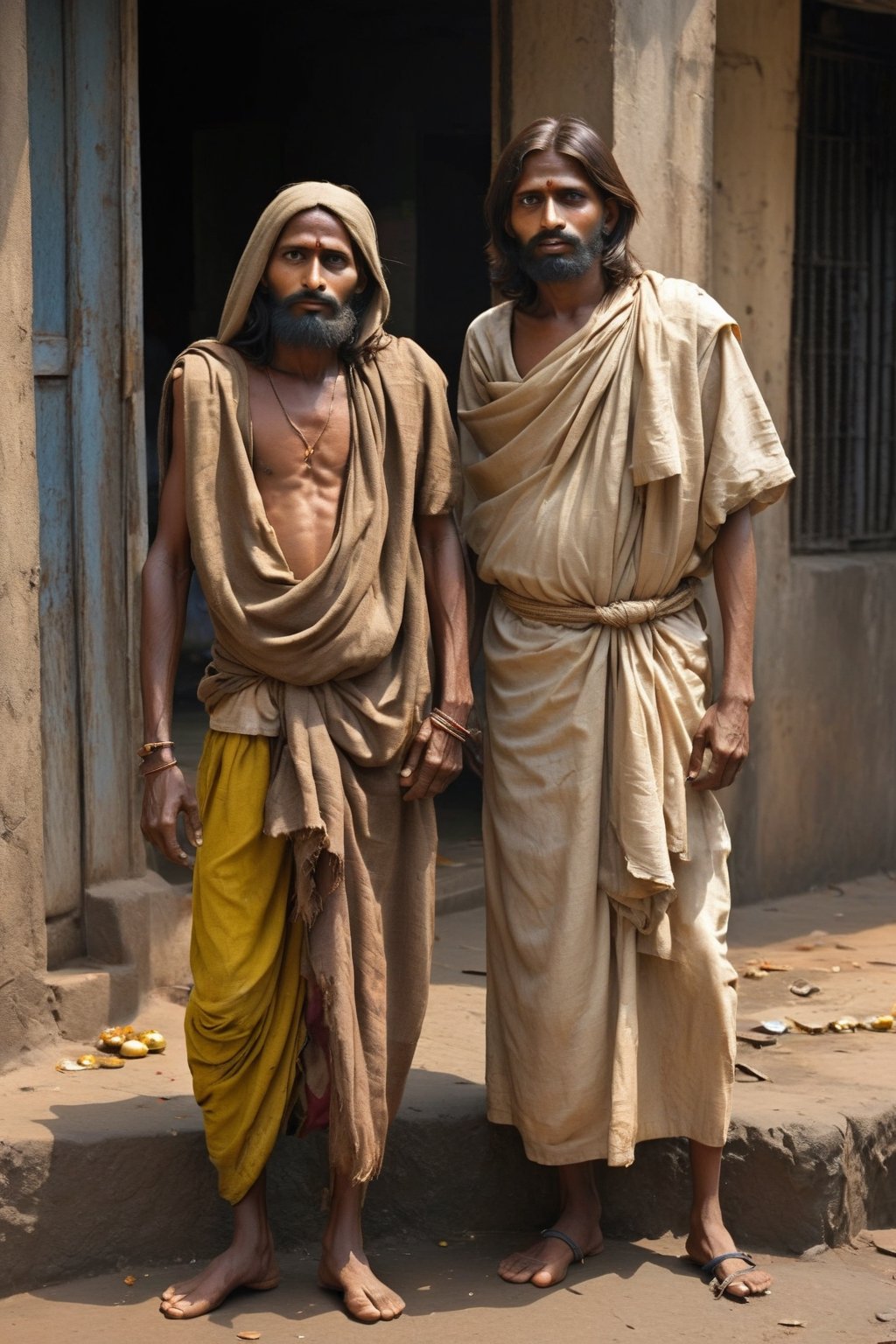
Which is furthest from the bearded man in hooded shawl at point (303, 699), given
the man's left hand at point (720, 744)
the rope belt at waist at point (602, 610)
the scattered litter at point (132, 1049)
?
the scattered litter at point (132, 1049)

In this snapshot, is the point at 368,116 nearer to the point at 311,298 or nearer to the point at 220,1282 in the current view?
the point at 311,298

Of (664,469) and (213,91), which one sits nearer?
(664,469)

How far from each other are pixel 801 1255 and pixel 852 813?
10.1 feet

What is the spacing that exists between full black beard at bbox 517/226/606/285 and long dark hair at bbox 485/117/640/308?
0.23 feet

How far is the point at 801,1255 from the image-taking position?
160 inches

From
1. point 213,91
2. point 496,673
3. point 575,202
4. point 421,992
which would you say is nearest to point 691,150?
point 575,202

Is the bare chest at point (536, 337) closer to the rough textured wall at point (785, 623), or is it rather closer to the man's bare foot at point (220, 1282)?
the man's bare foot at point (220, 1282)

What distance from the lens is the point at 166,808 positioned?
3.69m

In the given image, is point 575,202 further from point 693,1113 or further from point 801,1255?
point 801,1255

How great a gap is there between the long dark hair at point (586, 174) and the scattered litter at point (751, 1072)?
197cm

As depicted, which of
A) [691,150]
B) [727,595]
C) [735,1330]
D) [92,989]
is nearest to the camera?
[735,1330]

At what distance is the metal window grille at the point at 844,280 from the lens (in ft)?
21.9

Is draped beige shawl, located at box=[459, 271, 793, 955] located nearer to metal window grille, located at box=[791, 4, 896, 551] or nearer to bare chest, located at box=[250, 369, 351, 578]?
bare chest, located at box=[250, 369, 351, 578]

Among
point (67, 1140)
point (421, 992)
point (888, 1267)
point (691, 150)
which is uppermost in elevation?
point (691, 150)
